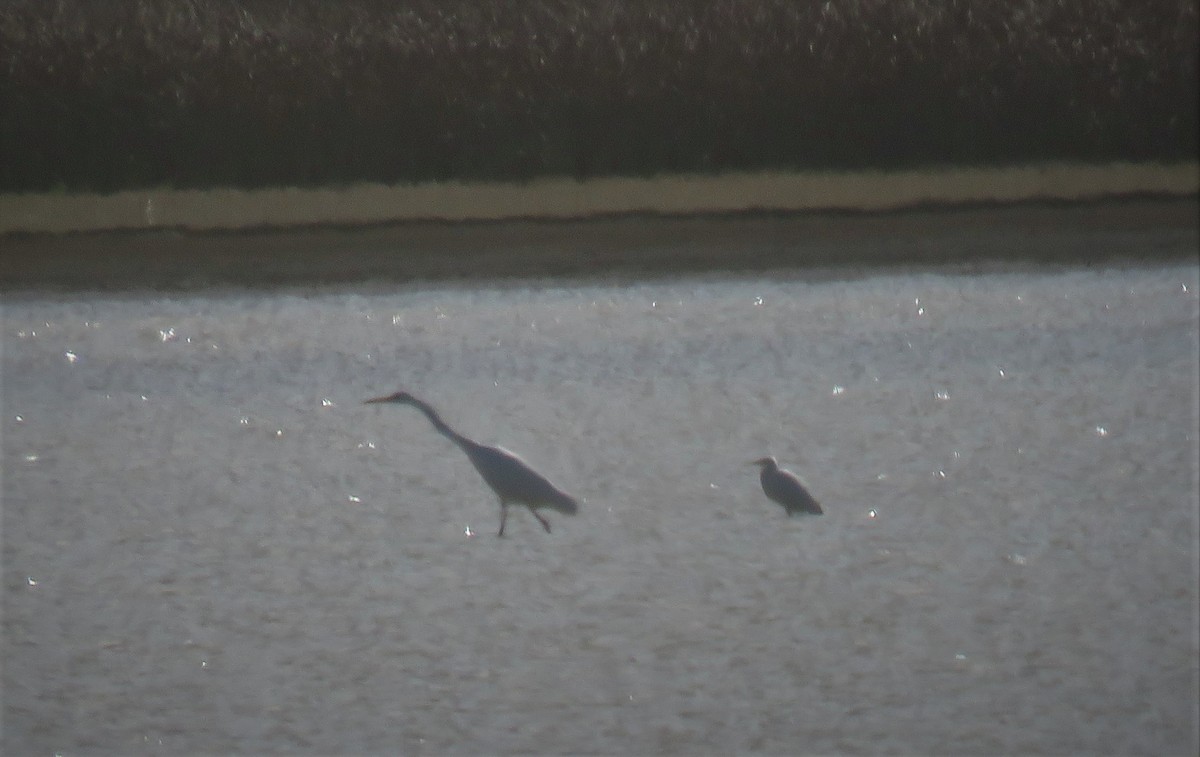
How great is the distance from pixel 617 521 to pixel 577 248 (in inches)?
12.9

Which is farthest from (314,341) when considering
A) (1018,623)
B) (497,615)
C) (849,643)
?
(1018,623)

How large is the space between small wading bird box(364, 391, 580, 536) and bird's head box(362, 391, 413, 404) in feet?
0.14

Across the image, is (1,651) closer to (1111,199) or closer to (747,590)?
(747,590)

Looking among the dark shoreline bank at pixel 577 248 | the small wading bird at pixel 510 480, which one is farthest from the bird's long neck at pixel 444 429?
the dark shoreline bank at pixel 577 248

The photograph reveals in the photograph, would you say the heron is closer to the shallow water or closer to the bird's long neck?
the shallow water

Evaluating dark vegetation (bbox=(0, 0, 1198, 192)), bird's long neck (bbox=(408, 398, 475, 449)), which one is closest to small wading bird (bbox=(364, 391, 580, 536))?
bird's long neck (bbox=(408, 398, 475, 449))

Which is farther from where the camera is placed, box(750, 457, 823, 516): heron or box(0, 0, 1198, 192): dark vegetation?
box(0, 0, 1198, 192): dark vegetation

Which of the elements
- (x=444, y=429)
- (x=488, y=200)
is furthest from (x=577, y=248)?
(x=444, y=429)

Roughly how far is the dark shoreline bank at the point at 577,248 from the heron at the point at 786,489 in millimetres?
241

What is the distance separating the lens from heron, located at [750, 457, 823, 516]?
1.10m

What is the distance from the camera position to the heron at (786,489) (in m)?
1.10

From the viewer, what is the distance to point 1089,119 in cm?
125

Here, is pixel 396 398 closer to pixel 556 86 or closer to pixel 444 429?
pixel 444 429

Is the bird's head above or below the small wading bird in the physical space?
above
